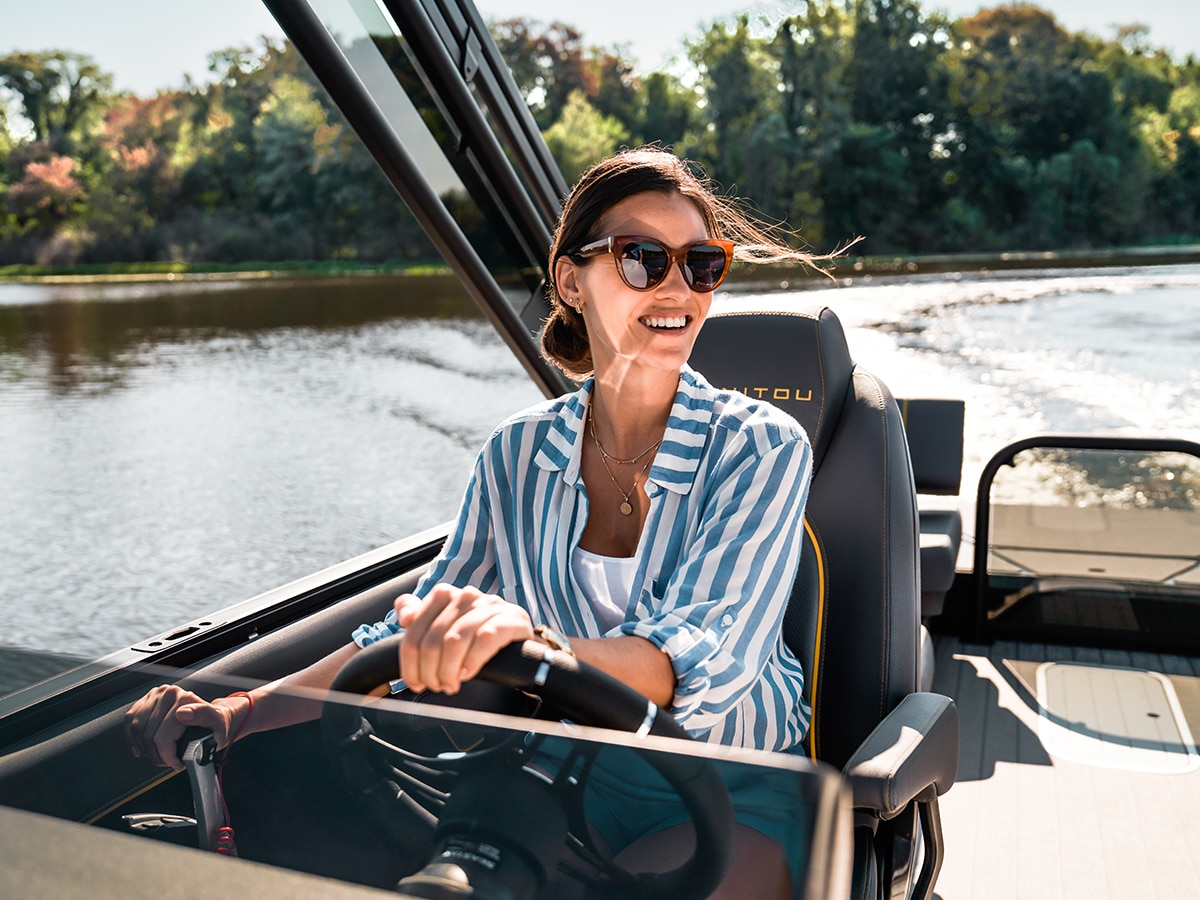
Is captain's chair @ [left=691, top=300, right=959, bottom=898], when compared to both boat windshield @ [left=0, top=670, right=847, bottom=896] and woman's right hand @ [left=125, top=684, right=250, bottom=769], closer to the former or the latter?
boat windshield @ [left=0, top=670, right=847, bottom=896]

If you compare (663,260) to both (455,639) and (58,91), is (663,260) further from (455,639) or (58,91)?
(58,91)

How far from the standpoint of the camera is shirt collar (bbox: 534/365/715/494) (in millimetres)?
1138

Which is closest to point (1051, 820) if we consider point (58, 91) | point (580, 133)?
point (580, 133)

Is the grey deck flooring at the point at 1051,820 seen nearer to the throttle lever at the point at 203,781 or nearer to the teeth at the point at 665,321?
the teeth at the point at 665,321

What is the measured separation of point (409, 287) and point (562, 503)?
819 inches

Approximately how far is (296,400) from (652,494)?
19.4 m

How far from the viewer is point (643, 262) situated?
1.16 meters

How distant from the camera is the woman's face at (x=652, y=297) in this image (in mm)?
1166

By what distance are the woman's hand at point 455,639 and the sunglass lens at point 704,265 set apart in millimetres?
546

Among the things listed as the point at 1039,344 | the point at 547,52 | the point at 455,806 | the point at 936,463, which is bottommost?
the point at 1039,344

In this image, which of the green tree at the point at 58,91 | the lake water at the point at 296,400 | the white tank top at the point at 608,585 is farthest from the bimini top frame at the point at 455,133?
the green tree at the point at 58,91

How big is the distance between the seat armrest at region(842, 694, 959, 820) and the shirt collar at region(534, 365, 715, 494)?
0.34 m

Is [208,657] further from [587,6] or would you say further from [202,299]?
[587,6]

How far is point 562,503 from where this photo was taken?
3.96 ft
